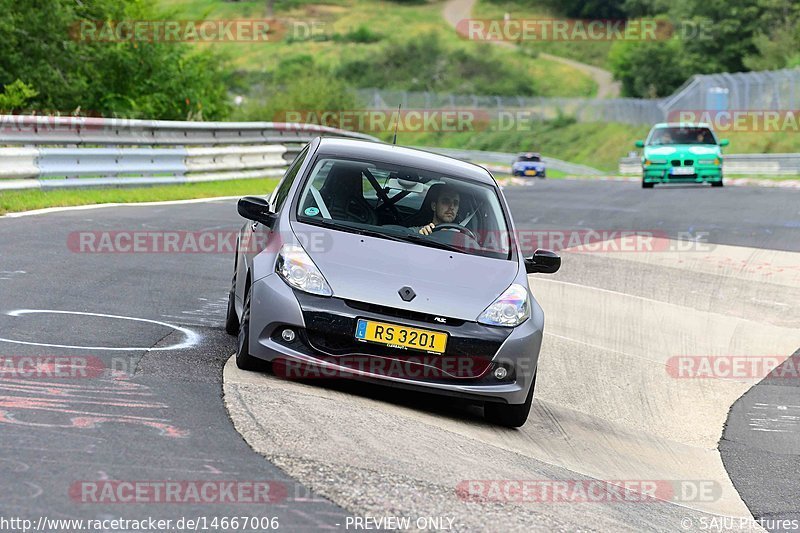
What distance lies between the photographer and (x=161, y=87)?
32469 millimetres

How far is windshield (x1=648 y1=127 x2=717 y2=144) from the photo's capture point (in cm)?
3155

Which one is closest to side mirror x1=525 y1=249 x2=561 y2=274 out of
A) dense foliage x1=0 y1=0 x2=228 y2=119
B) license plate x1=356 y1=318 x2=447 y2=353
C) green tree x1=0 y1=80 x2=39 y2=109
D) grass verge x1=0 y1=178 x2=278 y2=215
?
license plate x1=356 y1=318 x2=447 y2=353

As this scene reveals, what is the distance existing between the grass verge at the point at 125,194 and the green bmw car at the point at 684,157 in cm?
1001

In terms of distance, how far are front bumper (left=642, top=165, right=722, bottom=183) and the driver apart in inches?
927

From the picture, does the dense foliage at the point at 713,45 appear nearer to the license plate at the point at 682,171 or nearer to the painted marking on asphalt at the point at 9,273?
the license plate at the point at 682,171

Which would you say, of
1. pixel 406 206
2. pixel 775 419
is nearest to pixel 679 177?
pixel 775 419

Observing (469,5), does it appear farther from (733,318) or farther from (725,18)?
(733,318)

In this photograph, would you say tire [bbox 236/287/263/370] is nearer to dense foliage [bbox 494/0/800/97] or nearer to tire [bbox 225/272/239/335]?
Result: tire [bbox 225/272/239/335]

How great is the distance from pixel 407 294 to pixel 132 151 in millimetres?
14353

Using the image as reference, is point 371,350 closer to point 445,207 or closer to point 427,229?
point 427,229

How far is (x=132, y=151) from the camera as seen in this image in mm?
20875

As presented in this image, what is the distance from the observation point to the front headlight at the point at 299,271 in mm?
7367

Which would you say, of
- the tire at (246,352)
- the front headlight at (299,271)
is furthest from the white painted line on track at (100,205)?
the front headlight at (299,271)

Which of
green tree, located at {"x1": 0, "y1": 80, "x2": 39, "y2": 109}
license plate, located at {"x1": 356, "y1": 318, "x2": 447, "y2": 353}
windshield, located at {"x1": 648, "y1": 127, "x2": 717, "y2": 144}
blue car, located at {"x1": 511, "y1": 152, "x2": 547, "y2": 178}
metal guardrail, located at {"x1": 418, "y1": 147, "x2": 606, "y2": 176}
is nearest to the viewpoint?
license plate, located at {"x1": 356, "y1": 318, "x2": 447, "y2": 353}
